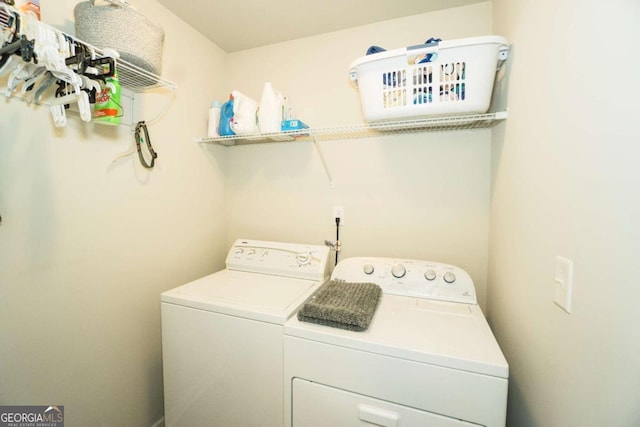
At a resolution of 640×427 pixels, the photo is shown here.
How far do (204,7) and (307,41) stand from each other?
0.69m

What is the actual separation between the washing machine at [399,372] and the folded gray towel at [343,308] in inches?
1.2

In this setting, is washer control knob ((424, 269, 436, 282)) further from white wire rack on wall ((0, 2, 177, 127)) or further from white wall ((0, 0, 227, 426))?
white wire rack on wall ((0, 2, 177, 127))

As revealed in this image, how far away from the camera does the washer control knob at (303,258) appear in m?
1.64

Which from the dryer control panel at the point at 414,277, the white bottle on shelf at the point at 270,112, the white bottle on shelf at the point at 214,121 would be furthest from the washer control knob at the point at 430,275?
the white bottle on shelf at the point at 214,121

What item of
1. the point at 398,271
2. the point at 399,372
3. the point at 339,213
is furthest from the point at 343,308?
the point at 339,213

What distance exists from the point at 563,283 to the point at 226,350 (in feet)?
4.30

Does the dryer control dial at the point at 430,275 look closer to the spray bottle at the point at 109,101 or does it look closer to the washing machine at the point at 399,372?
the washing machine at the point at 399,372

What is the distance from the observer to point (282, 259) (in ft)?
5.54

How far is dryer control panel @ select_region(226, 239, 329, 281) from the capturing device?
1.62m

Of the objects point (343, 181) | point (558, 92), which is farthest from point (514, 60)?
point (343, 181)

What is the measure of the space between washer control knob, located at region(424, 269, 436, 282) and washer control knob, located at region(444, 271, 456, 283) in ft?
0.19

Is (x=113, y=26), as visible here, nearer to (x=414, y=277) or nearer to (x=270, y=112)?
(x=270, y=112)

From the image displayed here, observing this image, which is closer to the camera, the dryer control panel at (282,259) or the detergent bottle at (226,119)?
the dryer control panel at (282,259)

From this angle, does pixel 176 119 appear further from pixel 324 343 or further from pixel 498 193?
pixel 498 193
